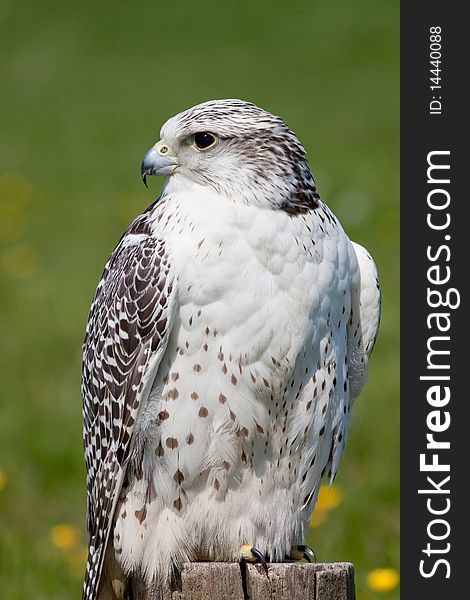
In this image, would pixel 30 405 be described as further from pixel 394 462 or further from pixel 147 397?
pixel 147 397

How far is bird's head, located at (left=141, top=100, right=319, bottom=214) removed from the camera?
3598 mm

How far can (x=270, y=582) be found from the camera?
336 cm

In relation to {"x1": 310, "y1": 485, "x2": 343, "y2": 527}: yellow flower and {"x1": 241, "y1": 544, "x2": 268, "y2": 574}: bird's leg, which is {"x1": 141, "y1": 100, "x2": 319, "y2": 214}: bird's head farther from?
{"x1": 310, "y1": 485, "x2": 343, "y2": 527}: yellow flower

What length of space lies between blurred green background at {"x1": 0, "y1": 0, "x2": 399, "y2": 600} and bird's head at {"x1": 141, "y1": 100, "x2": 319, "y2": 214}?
3.39 feet

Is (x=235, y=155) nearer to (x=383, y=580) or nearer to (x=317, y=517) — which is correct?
(x=383, y=580)

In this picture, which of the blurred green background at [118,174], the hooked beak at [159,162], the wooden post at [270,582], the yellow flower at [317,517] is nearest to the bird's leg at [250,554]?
the wooden post at [270,582]

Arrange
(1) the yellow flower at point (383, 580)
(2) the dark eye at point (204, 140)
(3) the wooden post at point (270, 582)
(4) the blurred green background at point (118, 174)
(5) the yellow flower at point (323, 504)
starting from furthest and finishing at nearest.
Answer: (4) the blurred green background at point (118, 174) < (5) the yellow flower at point (323, 504) < (1) the yellow flower at point (383, 580) < (2) the dark eye at point (204, 140) < (3) the wooden post at point (270, 582)

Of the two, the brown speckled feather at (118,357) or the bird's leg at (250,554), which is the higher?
the brown speckled feather at (118,357)

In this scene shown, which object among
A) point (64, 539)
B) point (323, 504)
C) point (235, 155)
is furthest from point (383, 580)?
point (235, 155)

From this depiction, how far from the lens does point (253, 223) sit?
3547mm

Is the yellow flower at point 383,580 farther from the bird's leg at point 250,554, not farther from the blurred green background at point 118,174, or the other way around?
the bird's leg at point 250,554

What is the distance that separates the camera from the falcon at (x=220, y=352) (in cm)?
352

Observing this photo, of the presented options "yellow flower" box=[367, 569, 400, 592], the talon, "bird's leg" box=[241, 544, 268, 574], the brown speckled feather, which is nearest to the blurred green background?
"yellow flower" box=[367, 569, 400, 592]

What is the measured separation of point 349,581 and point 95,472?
3.24ft
